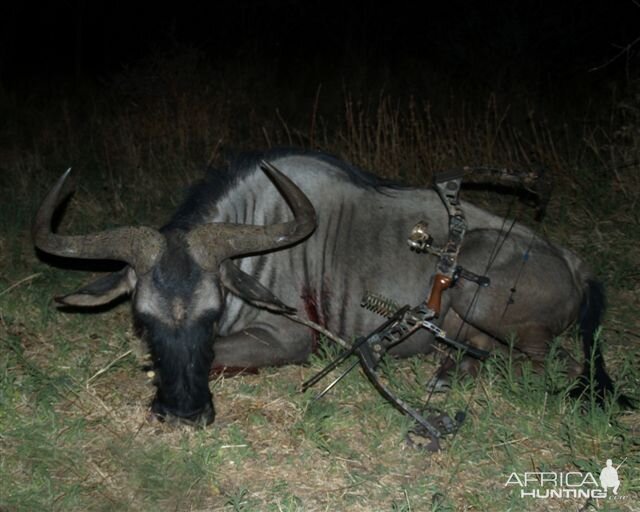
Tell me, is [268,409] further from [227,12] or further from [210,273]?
[227,12]

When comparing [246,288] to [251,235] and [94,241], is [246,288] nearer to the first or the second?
[251,235]

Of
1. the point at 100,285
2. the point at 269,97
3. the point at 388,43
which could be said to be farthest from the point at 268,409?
the point at 388,43

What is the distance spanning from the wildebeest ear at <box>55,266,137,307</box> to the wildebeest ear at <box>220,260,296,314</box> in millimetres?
379

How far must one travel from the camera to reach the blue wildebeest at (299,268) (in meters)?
3.11

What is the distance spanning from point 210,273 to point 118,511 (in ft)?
3.17

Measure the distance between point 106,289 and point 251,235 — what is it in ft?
2.13

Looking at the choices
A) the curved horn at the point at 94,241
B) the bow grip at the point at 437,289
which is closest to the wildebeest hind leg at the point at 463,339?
the bow grip at the point at 437,289

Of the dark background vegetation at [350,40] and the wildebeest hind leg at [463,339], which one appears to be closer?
the wildebeest hind leg at [463,339]

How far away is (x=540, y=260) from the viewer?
A: 3658 mm

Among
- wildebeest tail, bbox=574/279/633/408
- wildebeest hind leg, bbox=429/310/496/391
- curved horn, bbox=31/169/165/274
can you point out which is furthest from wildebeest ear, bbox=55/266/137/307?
wildebeest tail, bbox=574/279/633/408

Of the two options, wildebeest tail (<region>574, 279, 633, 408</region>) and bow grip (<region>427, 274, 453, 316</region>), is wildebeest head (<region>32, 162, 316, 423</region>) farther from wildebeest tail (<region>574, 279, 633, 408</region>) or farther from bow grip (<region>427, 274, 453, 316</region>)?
wildebeest tail (<region>574, 279, 633, 408</region>)

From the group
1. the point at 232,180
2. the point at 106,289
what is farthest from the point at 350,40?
the point at 106,289

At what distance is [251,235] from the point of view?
3246mm

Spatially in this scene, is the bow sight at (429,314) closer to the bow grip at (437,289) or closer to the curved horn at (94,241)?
the bow grip at (437,289)
